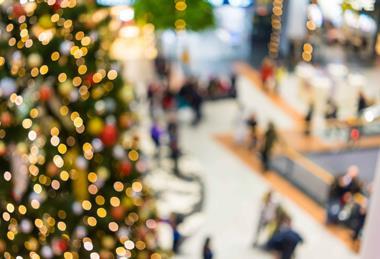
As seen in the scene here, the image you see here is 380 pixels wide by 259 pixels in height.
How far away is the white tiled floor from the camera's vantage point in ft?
36.3

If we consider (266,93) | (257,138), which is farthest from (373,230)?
(266,93)

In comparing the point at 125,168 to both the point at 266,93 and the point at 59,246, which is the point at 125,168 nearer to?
the point at 59,246

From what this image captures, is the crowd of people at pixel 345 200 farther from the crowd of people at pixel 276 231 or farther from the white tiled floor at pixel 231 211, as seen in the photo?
the crowd of people at pixel 276 231

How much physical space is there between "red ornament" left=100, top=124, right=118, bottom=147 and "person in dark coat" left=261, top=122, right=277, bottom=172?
9.05m

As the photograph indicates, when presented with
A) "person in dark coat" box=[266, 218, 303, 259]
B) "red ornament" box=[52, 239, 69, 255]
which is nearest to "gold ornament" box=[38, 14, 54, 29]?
"red ornament" box=[52, 239, 69, 255]

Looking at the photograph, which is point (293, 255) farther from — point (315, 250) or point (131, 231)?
point (131, 231)

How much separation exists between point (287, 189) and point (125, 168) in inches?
342

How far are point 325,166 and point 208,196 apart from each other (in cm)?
291

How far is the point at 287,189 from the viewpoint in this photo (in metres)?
13.2

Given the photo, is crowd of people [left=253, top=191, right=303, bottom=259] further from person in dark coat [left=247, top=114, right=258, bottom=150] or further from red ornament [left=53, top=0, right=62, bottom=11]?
red ornament [left=53, top=0, right=62, bottom=11]

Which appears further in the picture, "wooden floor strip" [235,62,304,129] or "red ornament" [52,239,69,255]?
"wooden floor strip" [235,62,304,129]

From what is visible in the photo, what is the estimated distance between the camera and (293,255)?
10328 millimetres

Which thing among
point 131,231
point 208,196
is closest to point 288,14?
point 208,196

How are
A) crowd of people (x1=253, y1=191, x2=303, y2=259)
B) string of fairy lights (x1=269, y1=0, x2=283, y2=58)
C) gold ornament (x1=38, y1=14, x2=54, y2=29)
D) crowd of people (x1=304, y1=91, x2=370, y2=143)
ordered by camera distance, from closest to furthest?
gold ornament (x1=38, y1=14, x2=54, y2=29) → crowd of people (x1=253, y1=191, x2=303, y2=259) → crowd of people (x1=304, y1=91, x2=370, y2=143) → string of fairy lights (x1=269, y1=0, x2=283, y2=58)
